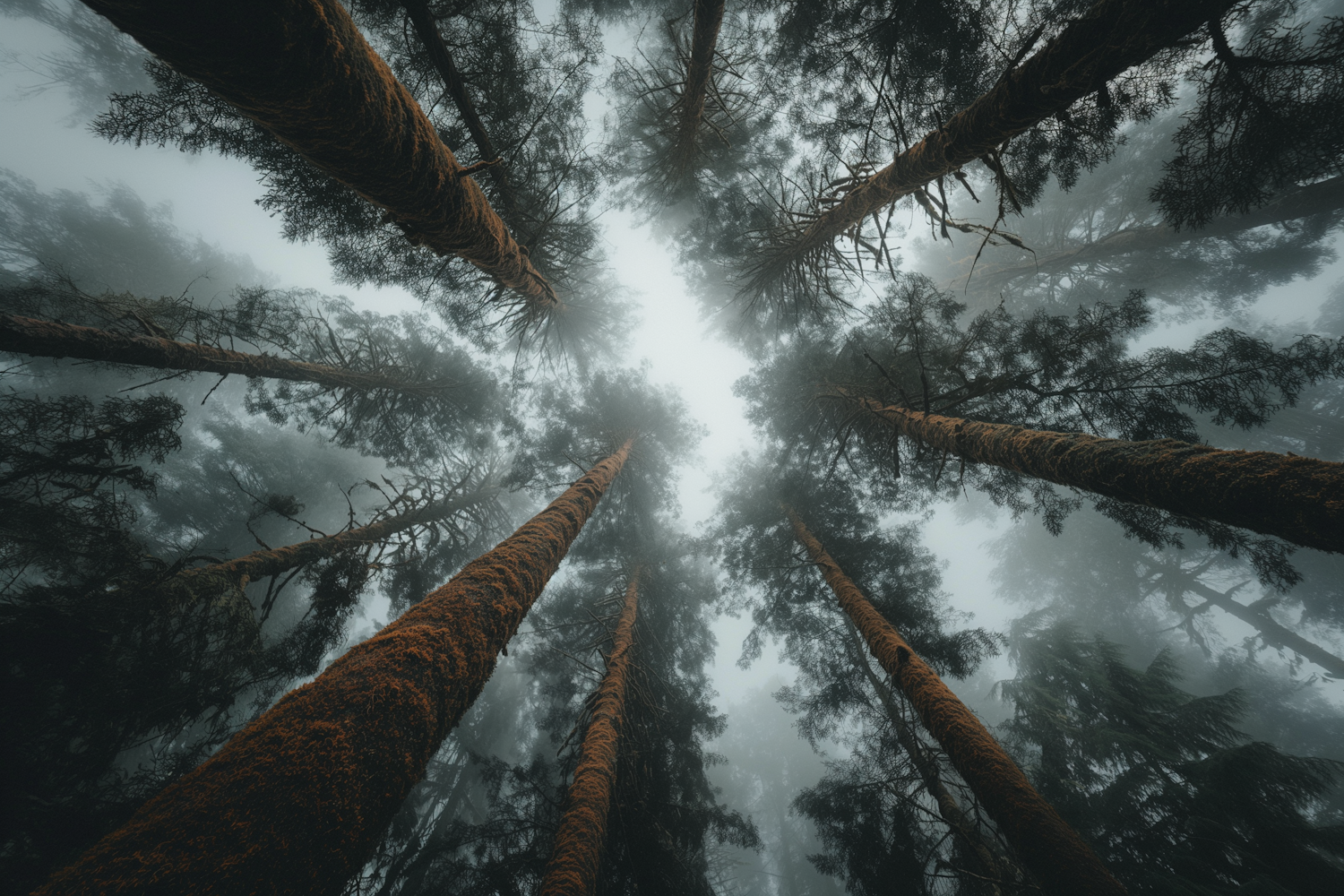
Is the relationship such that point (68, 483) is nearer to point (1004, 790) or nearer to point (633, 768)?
point (633, 768)

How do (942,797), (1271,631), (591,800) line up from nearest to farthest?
(591,800), (942,797), (1271,631)

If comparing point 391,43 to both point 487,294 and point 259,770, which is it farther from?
point 259,770

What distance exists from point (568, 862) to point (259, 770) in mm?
2961

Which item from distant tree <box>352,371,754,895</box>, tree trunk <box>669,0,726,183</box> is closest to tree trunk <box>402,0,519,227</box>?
tree trunk <box>669,0,726,183</box>

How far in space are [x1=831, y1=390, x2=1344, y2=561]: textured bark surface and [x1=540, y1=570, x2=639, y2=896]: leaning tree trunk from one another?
4.59 metres

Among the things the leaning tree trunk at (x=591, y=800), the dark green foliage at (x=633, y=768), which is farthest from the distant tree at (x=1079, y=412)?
the dark green foliage at (x=633, y=768)

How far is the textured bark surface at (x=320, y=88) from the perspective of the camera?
149 centimetres

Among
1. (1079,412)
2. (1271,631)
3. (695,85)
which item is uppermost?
(1271,631)

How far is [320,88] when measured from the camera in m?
1.80

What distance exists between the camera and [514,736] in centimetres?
1955

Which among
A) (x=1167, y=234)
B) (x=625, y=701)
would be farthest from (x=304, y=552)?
(x=1167, y=234)

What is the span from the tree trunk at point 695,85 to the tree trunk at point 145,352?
6386 mm

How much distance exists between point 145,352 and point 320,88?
17.8 feet

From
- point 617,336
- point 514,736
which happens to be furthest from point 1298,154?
point 514,736
